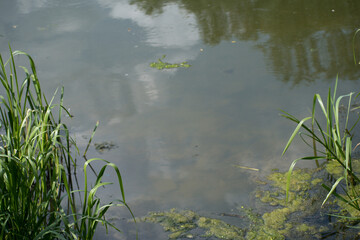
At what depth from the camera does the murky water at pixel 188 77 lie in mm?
2838

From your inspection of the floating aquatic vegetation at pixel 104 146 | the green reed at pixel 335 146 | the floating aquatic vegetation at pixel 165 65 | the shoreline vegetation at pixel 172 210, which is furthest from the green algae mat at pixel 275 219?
the floating aquatic vegetation at pixel 165 65

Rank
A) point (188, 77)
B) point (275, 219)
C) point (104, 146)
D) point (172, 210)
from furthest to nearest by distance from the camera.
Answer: point (188, 77) → point (104, 146) → point (172, 210) → point (275, 219)

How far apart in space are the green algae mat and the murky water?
98 millimetres

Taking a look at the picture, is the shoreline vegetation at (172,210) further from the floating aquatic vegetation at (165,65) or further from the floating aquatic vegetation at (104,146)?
the floating aquatic vegetation at (165,65)

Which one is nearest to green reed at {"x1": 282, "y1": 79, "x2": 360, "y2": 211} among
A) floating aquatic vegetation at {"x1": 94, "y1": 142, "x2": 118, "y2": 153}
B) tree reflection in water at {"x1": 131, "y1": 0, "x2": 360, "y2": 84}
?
tree reflection in water at {"x1": 131, "y1": 0, "x2": 360, "y2": 84}

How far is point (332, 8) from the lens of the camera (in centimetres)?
471

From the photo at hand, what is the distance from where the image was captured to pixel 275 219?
236 centimetres

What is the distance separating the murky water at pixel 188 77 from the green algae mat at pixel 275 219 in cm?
10

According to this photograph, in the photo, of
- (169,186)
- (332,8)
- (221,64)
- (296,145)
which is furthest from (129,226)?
(332,8)

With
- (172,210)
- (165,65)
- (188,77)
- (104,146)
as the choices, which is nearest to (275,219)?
(172,210)

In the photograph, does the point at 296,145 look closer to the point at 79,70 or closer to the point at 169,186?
the point at 169,186

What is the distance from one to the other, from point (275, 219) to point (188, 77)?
68.3 inches

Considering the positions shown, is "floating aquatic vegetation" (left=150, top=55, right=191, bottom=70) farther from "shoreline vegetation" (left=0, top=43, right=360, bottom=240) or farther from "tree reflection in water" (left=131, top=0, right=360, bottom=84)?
"shoreline vegetation" (left=0, top=43, right=360, bottom=240)

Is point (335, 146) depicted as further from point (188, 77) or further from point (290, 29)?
point (290, 29)
